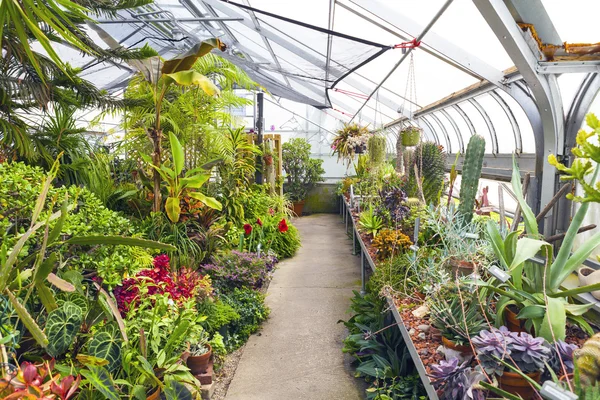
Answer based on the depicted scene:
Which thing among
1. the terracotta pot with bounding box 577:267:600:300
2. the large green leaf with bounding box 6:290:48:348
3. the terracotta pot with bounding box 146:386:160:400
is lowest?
the terracotta pot with bounding box 146:386:160:400

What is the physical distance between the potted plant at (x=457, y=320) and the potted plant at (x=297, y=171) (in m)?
8.35

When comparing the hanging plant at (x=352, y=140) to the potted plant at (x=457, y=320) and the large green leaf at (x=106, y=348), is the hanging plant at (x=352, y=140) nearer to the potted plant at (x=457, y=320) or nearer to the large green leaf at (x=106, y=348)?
the potted plant at (x=457, y=320)

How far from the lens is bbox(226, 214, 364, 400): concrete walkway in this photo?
9.71 feet

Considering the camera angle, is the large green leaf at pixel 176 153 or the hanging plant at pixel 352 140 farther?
the hanging plant at pixel 352 140

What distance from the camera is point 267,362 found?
3.34m

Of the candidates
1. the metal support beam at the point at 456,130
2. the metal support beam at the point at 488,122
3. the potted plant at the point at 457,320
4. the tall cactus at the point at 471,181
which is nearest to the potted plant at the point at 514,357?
the potted plant at the point at 457,320

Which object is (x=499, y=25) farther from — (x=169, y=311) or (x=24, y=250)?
(x=24, y=250)

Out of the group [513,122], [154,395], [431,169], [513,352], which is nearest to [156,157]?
[154,395]

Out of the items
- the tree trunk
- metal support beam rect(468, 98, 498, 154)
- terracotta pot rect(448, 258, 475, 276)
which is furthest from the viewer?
metal support beam rect(468, 98, 498, 154)

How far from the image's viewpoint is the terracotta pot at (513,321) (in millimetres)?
1989

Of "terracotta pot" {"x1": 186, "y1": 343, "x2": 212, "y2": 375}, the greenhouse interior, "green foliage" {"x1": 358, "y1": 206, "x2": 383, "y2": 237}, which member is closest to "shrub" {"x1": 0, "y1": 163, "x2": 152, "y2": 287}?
the greenhouse interior

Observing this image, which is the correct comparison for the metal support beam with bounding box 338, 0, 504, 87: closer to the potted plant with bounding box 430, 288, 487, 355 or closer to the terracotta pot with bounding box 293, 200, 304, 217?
the potted plant with bounding box 430, 288, 487, 355

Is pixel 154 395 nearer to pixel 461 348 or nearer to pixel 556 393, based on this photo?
pixel 461 348

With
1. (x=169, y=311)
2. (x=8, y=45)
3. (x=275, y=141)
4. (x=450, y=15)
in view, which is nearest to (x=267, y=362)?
(x=169, y=311)
